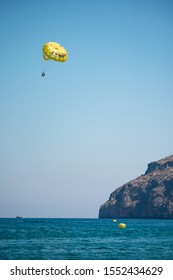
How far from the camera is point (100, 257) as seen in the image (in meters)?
37.0

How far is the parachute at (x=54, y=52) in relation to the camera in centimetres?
4238

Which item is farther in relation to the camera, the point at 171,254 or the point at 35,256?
the point at 171,254

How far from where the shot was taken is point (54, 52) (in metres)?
42.4

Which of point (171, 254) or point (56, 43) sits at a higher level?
point (56, 43)

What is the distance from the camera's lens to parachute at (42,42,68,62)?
42.4 m

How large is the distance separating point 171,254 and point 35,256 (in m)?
14.0
